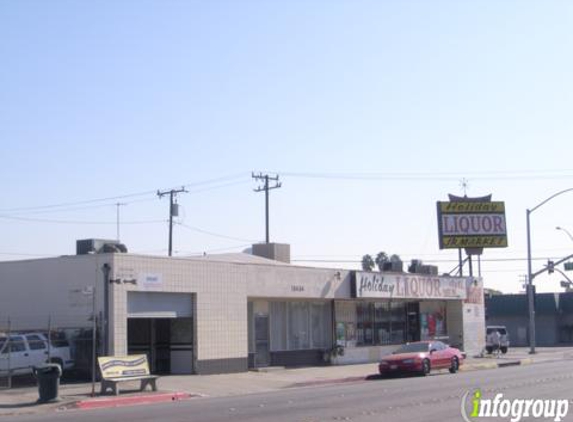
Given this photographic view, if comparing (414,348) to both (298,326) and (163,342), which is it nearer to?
(298,326)

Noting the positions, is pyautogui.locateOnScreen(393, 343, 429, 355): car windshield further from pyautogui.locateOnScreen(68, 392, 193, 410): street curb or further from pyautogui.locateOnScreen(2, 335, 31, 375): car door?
→ pyautogui.locateOnScreen(2, 335, 31, 375): car door

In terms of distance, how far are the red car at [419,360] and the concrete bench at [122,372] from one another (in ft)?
34.2

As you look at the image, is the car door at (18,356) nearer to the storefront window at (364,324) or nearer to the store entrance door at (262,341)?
the store entrance door at (262,341)

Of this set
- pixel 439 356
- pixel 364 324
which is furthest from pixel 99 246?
pixel 364 324

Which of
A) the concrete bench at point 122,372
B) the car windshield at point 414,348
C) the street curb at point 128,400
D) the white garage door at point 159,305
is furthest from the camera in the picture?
the car windshield at point 414,348

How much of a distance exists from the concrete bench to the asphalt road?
219 cm

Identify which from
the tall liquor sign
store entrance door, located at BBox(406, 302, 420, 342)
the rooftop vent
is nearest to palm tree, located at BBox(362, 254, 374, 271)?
the tall liquor sign

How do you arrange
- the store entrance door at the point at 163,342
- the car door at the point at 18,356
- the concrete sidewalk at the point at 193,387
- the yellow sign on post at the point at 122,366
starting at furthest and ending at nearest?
the store entrance door at the point at 163,342 < the car door at the point at 18,356 < the yellow sign on post at the point at 122,366 < the concrete sidewalk at the point at 193,387

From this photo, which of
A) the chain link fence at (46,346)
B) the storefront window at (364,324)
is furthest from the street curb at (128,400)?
the storefront window at (364,324)

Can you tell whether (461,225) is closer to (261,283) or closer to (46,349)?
(261,283)

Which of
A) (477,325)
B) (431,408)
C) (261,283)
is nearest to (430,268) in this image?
(477,325)

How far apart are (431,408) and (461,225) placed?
124ft

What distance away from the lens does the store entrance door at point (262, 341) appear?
1464 inches

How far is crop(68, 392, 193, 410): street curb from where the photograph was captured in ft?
78.5
